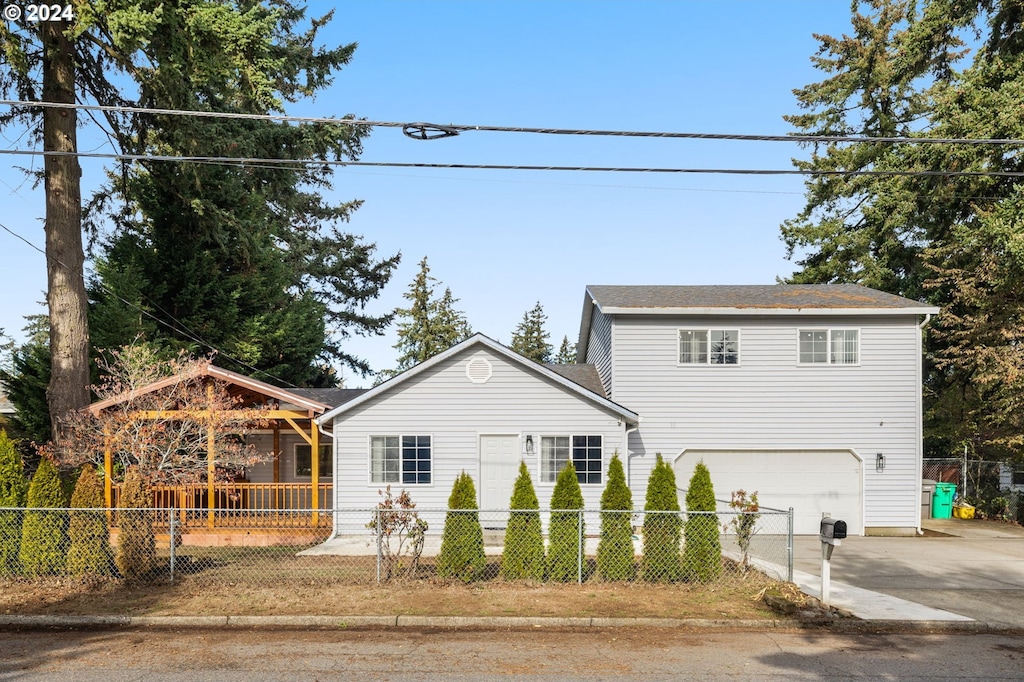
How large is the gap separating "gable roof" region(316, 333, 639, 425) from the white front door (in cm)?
173

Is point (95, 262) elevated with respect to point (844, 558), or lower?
elevated

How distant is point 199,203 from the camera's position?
21.0 meters

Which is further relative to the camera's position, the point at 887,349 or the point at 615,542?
the point at 887,349

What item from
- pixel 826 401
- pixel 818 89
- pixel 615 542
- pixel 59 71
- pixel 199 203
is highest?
pixel 818 89

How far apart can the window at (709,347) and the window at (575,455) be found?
3.49 metres

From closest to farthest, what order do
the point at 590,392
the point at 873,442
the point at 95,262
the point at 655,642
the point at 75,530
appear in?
the point at 655,642, the point at 75,530, the point at 590,392, the point at 873,442, the point at 95,262

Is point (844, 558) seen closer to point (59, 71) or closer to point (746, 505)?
point (746, 505)

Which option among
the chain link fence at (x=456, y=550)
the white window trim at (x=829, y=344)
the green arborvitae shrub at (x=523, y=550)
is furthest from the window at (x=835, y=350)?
the green arborvitae shrub at (x=523, y=550)

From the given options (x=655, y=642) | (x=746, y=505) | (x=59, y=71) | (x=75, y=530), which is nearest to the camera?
(x=655, y=642)

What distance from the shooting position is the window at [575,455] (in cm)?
1830

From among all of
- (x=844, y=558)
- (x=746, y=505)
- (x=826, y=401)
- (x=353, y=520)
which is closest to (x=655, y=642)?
(x=746, y=505)

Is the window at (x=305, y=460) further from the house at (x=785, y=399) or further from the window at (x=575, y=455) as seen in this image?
the window at (x=575, y=455)

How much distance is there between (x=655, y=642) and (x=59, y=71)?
17.1 m

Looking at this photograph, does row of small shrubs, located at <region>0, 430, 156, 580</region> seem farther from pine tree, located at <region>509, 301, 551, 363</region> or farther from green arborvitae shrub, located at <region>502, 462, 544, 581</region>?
pine tree, located at <region>509, 301, 551, 363</region>
